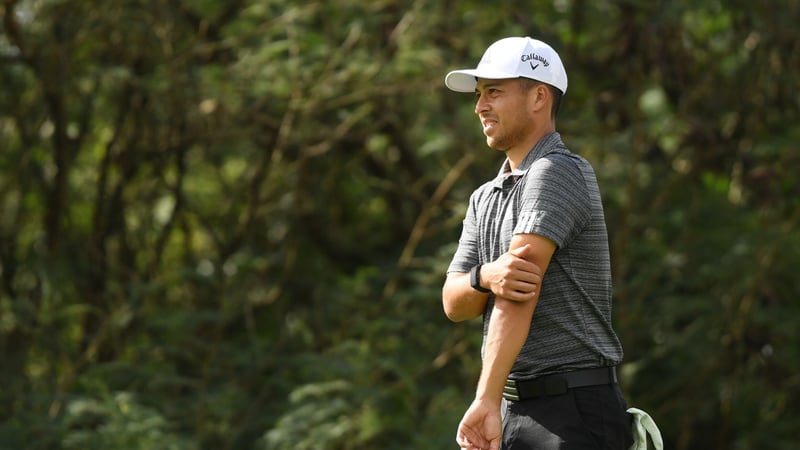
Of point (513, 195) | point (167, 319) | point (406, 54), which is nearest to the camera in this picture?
point (513, 195)

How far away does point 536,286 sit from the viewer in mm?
2828

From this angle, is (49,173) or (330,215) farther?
(330,215)

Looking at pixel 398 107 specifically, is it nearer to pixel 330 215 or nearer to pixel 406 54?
pixel 406 54

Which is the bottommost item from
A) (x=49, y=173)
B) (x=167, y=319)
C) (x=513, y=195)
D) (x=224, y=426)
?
(x=224, y=426)

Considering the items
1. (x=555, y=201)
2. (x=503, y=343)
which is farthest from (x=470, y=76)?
(x=503, y=343)

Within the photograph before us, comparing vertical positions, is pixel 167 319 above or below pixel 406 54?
below

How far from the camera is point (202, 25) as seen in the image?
803 centimetres

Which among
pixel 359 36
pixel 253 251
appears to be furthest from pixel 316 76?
pixel 253 251

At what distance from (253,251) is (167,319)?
124 centimetres

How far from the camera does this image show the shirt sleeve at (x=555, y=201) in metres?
2.83

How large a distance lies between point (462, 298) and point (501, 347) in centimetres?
29

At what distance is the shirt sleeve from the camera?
283 cm

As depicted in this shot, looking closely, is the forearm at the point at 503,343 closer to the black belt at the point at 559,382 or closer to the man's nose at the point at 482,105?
the black belt at the point at 559,382

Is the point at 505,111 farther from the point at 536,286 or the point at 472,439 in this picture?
the point at 472,439
